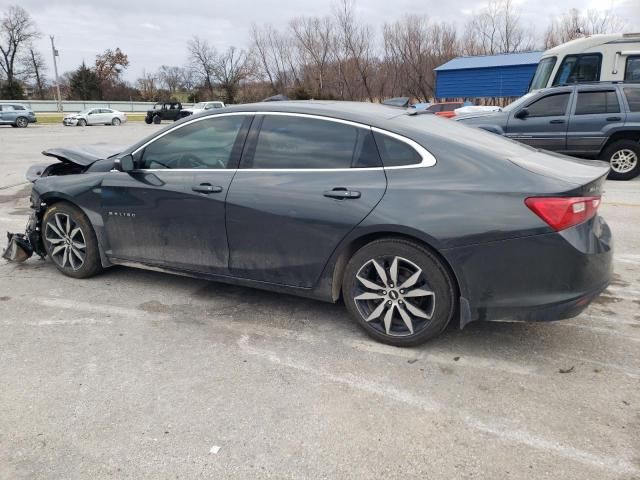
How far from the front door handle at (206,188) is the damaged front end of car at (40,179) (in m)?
1.42

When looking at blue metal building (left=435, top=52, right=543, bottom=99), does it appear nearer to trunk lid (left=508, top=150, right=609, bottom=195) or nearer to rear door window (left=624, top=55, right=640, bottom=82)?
rear door window (left=624, top=55, right=640, bottom=82)

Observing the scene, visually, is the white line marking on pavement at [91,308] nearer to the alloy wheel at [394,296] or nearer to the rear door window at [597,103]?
the alloy wheel at [394,296]

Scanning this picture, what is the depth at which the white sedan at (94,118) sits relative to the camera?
35.8m

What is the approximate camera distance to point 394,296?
330 cm

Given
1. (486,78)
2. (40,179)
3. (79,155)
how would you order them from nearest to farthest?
(40,179)
(79,155)
(486,78)

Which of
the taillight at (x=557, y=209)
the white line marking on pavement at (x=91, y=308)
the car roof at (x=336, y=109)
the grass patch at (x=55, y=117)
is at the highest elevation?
the grass patch at (x=55, y=117)

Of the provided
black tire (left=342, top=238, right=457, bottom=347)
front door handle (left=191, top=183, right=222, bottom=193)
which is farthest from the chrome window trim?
black tire (left=342, top=238, right=457, bottom=347)

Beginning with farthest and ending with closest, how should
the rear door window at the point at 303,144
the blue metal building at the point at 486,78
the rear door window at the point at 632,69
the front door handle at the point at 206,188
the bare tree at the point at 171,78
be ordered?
the bare tree at the point at 171,78 → the blue metal building at the point at 486,78 → the rear door window at the point at 632,69 → the front door handle at the point at 206,188 → the rear door window at the point at 303,144

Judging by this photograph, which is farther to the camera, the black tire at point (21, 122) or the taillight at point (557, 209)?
the black tire at point (21, 122)

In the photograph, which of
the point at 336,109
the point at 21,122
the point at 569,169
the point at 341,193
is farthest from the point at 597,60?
the point at 21,122

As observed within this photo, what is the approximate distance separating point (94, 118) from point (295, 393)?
39.8m

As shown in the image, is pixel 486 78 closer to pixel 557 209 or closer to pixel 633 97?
pixel 633 97

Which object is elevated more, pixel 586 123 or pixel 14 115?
pixel 14 115

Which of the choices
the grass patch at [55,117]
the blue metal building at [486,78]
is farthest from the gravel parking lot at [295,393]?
the grass patch at [55,117]
